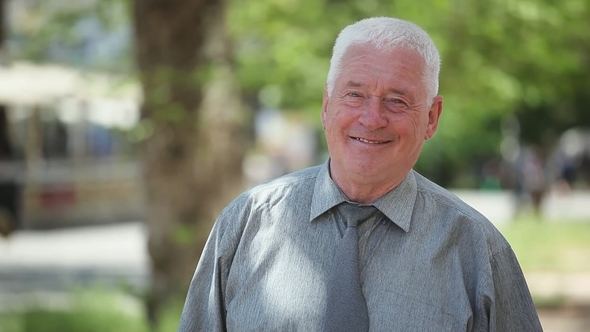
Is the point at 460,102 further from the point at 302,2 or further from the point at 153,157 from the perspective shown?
the point at 153,157

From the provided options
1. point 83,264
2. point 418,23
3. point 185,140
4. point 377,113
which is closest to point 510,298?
point 377,113

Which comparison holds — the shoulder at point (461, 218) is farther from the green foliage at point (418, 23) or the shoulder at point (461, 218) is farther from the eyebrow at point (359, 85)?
the green foliage at point (418, 23)

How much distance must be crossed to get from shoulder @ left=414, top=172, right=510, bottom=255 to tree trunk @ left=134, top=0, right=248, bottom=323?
5.53 m

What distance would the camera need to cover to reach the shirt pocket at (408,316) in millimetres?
2418

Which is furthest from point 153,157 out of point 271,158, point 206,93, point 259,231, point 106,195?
point 271,158

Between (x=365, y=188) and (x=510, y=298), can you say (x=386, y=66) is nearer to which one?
(x=365, y=188)

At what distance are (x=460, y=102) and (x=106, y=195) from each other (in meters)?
13.8

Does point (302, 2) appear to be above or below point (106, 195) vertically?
above

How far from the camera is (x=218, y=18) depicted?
8359mm

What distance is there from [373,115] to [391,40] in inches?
7.4

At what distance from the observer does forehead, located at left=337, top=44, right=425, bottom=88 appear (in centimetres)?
248

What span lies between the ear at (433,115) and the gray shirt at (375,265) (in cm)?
13

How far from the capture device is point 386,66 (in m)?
2.48

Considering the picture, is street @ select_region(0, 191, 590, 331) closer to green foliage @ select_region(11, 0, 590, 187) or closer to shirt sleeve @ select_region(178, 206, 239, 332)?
green foliage @ select_region(11, 0, 590, 187)
